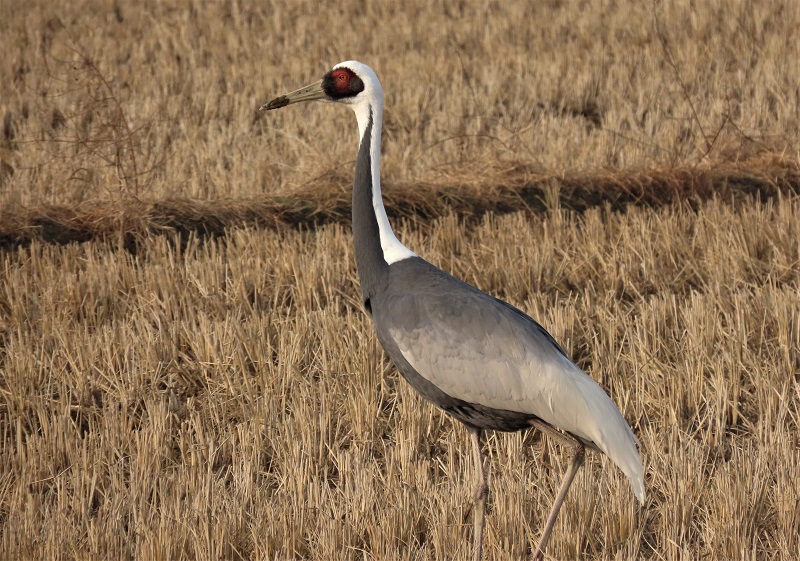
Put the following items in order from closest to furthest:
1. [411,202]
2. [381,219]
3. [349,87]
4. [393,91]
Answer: [381,219] → [349,87] → [411,202] → [393,91]

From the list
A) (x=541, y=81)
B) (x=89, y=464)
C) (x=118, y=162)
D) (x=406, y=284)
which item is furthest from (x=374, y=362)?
(x=541, y=81)

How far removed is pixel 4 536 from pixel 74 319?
2801 millimetres

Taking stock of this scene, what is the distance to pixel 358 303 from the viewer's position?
7066mm

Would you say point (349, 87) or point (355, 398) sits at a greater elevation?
point (349, 87)

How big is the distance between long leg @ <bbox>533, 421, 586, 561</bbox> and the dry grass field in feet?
0.44

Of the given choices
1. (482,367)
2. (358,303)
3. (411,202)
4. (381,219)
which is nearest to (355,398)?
(381,219)

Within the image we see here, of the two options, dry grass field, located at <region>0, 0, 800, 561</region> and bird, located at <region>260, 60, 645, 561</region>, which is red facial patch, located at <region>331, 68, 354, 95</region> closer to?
bird, located at <region>260, 60, 645, 561</region>

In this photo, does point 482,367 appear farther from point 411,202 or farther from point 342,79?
point 411,202

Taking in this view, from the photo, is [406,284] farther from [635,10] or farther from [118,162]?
[635,10]

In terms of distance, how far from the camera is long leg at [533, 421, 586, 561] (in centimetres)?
425

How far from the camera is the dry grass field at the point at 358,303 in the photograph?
455 cm

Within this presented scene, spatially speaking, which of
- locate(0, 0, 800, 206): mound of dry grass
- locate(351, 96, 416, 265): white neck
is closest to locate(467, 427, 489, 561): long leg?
locate(351, 96, 416, 265): white neck

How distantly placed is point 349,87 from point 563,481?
7.42 ft

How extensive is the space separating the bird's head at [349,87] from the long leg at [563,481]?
186 cm
